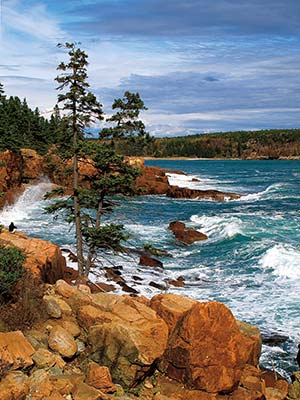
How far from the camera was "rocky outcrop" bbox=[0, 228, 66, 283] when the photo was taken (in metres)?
15.7

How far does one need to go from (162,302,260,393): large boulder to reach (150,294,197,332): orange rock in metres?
0.56

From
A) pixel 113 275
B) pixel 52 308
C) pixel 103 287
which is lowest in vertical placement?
pixel 113 275

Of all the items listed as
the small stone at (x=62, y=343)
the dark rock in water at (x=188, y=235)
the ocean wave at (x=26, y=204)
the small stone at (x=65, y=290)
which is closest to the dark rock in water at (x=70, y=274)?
the small stone at (x=65, y=290)

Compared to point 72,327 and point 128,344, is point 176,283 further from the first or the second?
point 128,344

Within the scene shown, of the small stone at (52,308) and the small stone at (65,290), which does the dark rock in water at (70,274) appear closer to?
the small stone at (65,290)

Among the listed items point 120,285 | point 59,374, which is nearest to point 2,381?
point 59,374

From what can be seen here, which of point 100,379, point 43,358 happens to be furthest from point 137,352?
point 43,358

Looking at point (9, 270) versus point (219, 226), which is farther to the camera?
point (219, 226)

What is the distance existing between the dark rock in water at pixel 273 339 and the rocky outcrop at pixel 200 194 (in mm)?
42717

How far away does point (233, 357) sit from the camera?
433 inches

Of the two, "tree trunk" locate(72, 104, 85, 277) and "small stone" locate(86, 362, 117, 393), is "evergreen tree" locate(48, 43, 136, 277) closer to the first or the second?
"tree trunk" locate(72, 104, 85, 277)

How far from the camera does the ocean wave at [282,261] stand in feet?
77.5

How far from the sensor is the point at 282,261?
25125 millimetres

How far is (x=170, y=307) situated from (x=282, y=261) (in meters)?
14.4
